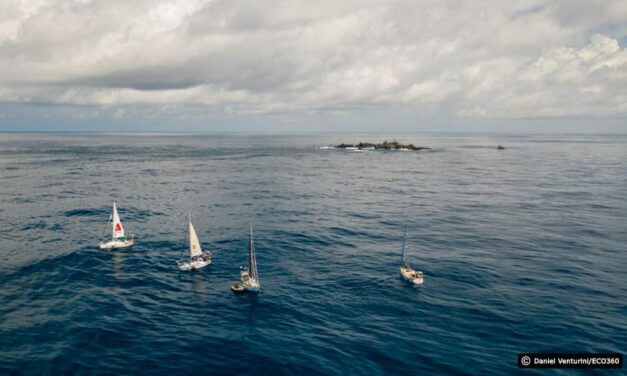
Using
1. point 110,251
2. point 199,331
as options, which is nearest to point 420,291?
point 199,331

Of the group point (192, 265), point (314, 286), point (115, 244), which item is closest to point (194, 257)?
point (192, 265)

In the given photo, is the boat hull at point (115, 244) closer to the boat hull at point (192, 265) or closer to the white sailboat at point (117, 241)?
the white sailboat at point (117, 241)

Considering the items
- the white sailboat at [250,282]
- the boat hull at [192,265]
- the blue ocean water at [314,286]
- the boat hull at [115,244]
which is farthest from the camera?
the boat hull at [115,244]

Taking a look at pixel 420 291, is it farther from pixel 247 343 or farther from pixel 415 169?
pixel 415 169

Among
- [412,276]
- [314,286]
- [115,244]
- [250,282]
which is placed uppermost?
[412,276]

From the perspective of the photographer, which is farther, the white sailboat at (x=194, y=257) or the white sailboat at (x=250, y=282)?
the white sailboat at (x=194, y=257)

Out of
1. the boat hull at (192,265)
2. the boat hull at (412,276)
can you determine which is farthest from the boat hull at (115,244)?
the boat hull at (412,276)

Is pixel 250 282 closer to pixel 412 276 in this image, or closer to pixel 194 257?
pixel 194 257
